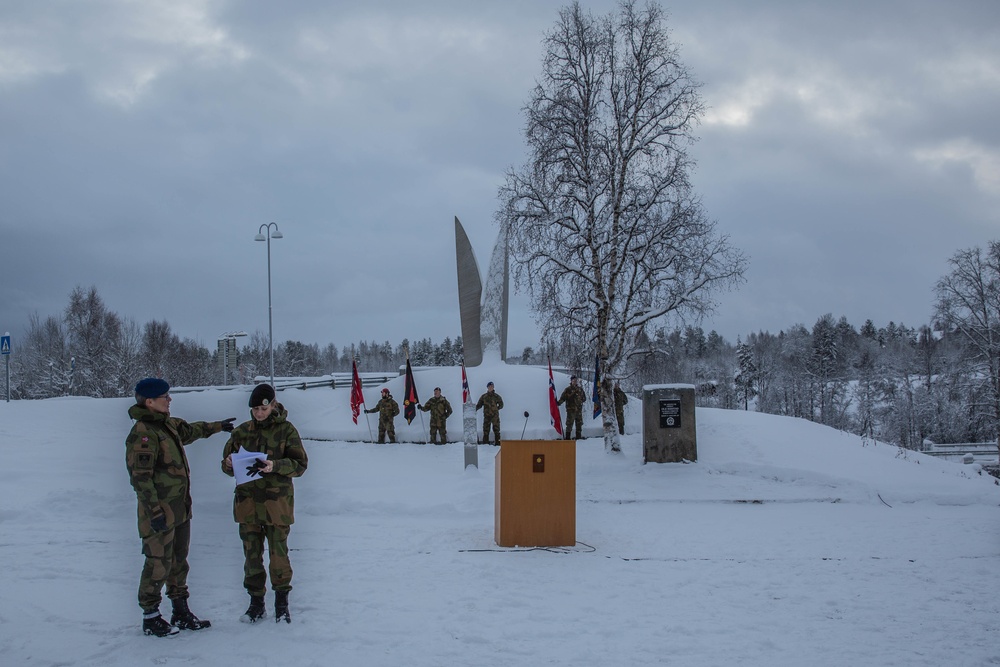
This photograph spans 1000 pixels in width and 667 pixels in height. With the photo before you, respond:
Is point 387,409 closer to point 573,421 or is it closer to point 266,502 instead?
point 573,421

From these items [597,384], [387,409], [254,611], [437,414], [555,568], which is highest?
[597,384]

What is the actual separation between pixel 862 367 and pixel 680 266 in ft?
193

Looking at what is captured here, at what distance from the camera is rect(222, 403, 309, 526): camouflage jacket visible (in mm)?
5691

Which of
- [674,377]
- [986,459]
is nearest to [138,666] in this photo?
[986,459]

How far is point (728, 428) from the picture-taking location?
18875 millimetres

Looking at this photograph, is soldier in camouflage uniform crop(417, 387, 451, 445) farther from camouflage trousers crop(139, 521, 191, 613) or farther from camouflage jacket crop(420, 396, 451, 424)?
camouflage trousers crop(139, 521, 191, 613)

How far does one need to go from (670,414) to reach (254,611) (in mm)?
12296

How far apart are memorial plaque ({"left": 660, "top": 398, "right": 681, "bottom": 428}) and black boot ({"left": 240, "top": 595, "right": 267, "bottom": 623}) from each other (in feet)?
39.8

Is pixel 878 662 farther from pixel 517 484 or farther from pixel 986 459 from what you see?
pixel 986 459

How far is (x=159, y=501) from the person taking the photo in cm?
543

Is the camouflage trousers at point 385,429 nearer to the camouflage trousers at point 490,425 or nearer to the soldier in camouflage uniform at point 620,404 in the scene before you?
the camouflage trousers at point 490,425

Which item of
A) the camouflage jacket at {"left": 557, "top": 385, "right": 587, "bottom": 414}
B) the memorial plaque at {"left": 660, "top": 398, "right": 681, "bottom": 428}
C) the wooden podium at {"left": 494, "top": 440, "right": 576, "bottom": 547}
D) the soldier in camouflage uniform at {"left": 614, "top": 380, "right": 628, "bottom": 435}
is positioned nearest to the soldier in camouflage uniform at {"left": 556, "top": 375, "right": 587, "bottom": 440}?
the camouflage jacket at {"left": 557, "top": 385, "right": 587, "bottom": 414}

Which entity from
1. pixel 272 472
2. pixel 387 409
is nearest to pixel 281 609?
pixel 272 472

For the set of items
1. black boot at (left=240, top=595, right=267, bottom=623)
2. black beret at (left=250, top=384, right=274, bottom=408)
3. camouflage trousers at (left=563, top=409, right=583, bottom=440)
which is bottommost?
black boot at (left=240, top=595, right=267, bottom=623)
